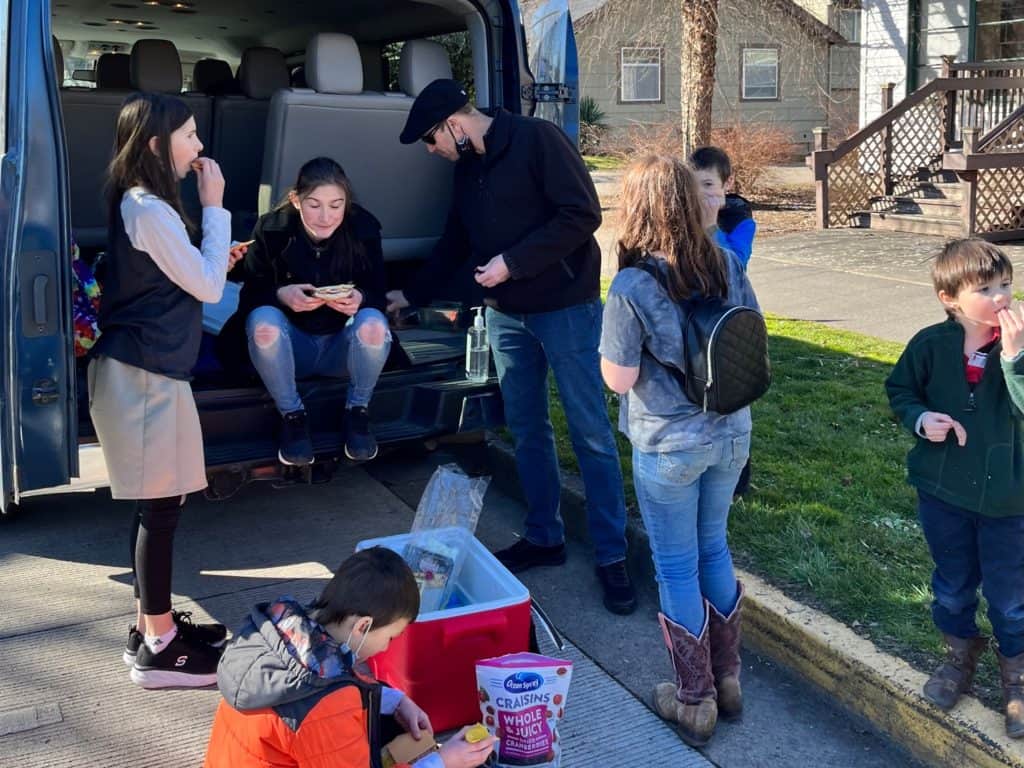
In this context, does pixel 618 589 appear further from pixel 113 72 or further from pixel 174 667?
pixel 113 72

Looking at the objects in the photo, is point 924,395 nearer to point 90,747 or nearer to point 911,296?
point 90,747

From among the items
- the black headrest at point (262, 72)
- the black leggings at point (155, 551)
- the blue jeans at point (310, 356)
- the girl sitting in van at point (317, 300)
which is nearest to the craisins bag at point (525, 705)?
the black leggings at point (155, 551)

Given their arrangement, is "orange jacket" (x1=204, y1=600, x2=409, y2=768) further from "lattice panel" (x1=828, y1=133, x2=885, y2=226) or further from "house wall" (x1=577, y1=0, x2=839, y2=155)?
"house wall" (x1=577, y1=0, x2=839, y2=155)

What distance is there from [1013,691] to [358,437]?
7.88 ft

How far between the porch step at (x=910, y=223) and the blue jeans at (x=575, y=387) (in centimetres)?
990

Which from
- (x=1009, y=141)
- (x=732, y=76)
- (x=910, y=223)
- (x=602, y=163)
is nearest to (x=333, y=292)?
(x=910, y=223)

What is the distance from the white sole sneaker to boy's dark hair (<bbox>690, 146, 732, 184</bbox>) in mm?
2598

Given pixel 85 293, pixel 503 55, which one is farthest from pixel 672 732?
pixel 503 55

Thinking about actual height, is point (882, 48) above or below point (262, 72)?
above

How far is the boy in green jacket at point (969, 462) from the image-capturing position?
2.88 m

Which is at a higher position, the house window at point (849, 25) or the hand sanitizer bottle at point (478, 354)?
the house window at point (849, 25)

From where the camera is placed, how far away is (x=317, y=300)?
13.8 ft

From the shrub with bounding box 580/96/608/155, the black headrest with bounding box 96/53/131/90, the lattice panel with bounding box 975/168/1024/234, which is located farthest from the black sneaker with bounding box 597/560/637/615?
the shrub with bounding box 580/96/608/155

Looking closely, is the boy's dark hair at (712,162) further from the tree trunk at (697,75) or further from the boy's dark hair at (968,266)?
the tree trunk at (697,75)
